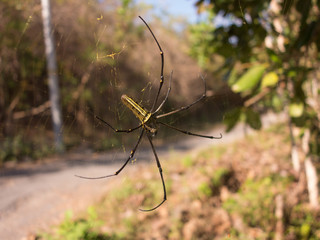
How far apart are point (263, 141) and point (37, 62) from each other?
7.46m

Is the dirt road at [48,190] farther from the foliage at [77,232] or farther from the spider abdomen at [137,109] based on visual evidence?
the spider abdomen at [137,109]

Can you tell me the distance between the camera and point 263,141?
8.78 metres

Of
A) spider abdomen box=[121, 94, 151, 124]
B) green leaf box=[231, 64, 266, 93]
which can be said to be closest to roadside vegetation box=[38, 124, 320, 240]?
spider abdomen box=[121, 94, 151, 124]

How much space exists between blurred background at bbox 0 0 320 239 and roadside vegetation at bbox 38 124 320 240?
0.07 ft

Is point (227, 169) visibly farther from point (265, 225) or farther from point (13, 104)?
point (13, 104)

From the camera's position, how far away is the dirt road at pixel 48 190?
3.20 metres

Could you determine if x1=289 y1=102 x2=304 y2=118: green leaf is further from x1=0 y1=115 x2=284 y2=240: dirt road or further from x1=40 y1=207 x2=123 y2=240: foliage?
x1=40 y1=207 x2=123 y2=240: foliage

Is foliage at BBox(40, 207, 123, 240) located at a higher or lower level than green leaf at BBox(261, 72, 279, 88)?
lower

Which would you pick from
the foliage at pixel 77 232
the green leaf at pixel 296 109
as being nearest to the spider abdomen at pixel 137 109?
the foliage at pixel 77 232

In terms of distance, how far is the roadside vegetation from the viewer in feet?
10.4

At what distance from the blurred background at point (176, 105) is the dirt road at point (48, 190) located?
0.18 m

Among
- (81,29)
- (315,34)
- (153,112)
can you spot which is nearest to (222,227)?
(153,112)

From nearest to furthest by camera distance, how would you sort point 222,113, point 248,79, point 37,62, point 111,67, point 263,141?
point 111,67, point 248,79, point 222,113, point 37,62, point 263,141

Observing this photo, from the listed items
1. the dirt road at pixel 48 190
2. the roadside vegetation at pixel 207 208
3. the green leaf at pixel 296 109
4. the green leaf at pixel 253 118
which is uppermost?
the green leaf at pixel 296 109
